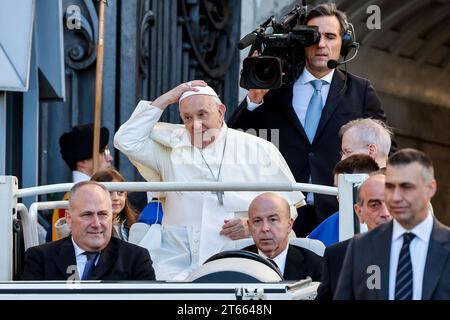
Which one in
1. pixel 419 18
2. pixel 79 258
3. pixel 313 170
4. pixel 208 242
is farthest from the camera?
pixel 419 18

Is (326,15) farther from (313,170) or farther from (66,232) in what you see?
(66,232)

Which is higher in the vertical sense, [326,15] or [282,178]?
[326,15]

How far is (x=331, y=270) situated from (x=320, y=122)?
3.43 meters

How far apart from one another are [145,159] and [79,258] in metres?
1.25

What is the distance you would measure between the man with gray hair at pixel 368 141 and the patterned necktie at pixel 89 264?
1573 millimetres

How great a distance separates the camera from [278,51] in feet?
34.2

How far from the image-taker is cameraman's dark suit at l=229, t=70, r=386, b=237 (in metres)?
10.5

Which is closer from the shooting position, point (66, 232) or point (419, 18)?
point (66, 232)

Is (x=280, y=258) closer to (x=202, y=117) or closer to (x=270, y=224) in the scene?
(x=270, y=224)

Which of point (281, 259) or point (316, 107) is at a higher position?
point (316, 107)

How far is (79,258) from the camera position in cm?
887

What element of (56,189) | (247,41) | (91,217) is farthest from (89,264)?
(247,41)
